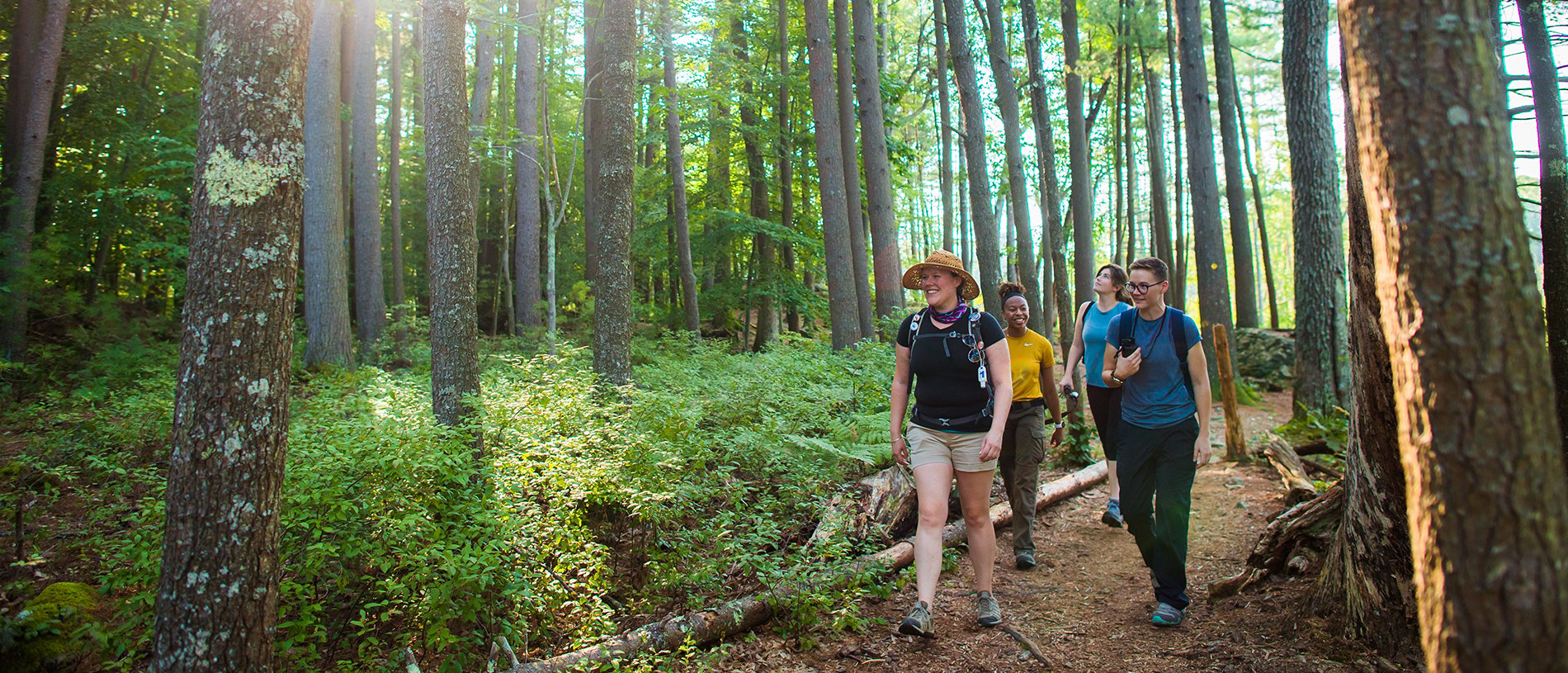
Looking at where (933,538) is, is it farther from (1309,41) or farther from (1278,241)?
(1278,241)

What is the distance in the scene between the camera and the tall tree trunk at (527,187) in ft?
56.9

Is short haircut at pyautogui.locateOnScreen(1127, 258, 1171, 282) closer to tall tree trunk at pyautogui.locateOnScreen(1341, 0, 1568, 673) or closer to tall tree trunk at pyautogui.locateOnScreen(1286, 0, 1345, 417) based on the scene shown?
tall tree trunk at pyautogui.locateOnScreen(1341, 0, 1568, 673)

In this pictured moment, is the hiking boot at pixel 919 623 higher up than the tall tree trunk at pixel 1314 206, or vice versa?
the tall tree trunk at pixel 1314 206

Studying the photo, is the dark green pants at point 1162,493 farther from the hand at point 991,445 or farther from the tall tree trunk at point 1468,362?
the tall tree trunk at point 1468,362

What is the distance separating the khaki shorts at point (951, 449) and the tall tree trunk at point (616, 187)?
4.77 m

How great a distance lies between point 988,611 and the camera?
15.8 ft

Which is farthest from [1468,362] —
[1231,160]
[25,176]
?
[1231,160]

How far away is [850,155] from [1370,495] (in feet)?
38.7

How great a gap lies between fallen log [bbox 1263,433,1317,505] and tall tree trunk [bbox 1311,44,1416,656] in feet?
9.07

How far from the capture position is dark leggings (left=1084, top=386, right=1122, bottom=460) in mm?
6594

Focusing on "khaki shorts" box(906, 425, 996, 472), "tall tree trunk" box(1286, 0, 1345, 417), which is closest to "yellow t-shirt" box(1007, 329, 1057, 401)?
"khaki shorts" box(906, 425, 996, 472)

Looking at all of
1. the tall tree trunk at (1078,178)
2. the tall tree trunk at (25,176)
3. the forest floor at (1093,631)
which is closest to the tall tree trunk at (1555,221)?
the forest floor at (1093,631)

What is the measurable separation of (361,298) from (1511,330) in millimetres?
16748

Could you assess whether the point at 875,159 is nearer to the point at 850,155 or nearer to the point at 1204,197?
the point at 850,155
